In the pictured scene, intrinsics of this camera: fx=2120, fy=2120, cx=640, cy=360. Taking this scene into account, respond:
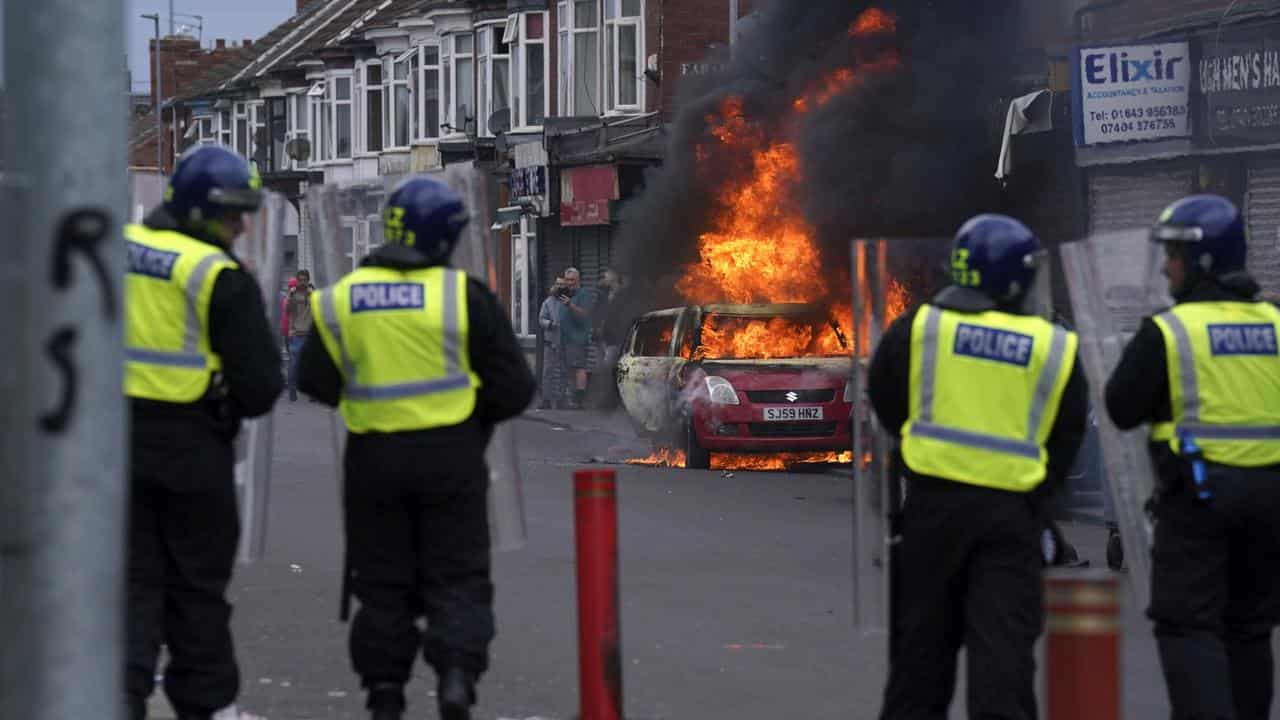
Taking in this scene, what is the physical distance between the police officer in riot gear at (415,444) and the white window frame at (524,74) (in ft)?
111

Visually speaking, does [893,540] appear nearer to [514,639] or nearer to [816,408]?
[514,639]

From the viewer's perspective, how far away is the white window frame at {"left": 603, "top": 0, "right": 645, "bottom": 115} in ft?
120

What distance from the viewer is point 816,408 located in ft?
57.8

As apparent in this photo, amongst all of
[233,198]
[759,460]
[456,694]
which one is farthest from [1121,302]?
[759,460]

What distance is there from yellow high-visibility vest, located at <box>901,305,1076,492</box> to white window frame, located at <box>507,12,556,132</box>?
113 ft

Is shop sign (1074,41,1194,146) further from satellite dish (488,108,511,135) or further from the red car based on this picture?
satellite dish (488,108,511,135)

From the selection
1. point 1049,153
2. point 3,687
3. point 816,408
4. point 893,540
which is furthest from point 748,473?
point 3,687

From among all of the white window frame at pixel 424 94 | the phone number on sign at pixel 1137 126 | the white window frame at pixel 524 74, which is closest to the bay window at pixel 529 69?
the white window frame at pixel 524 74

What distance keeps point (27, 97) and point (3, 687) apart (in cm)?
95

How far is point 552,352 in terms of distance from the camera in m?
28.4

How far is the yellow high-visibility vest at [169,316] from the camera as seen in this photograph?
596 cm

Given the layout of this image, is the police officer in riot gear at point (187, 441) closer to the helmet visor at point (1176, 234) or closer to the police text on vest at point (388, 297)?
the police text on vest at point (388, 297)

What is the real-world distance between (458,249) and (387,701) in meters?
1.58

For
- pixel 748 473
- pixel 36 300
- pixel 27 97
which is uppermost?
pixel 27 97
